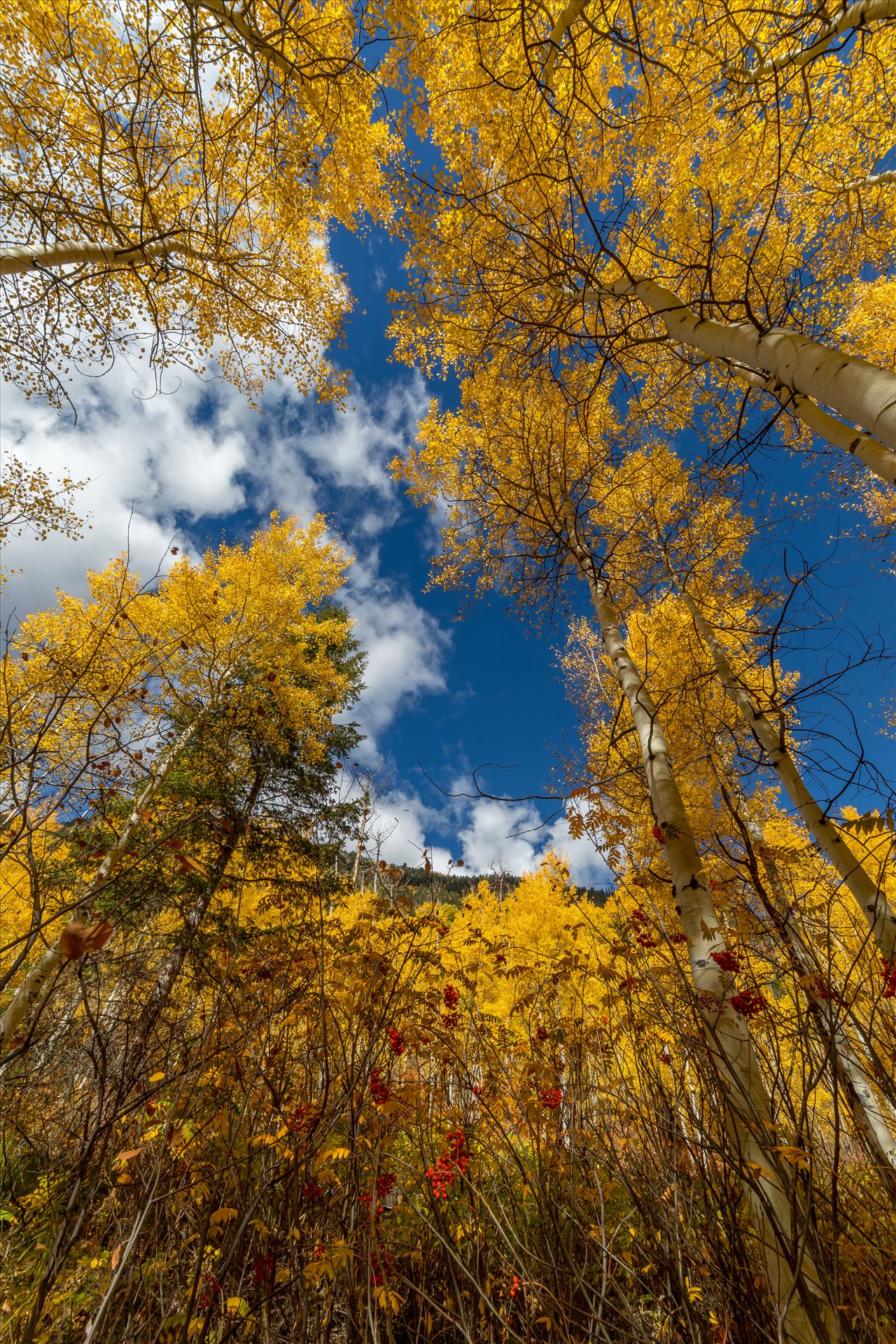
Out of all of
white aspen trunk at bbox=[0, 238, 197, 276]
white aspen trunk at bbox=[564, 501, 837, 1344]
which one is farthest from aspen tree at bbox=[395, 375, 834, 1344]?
white aspen trunk at bbox=[0, 238, 197, 276]

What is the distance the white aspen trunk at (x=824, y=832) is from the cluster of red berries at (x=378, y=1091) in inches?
82.4

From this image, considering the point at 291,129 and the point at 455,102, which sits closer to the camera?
the point at 291,129

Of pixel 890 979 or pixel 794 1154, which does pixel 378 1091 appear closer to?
pixel 794 1154

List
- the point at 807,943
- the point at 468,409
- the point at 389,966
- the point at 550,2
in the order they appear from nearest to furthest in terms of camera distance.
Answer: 1. the point at 807,943
2. the point at 389,966
3. the point at 550,2
4. the point at 468,409

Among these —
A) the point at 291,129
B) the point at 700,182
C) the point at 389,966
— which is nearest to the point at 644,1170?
the point at 389,966

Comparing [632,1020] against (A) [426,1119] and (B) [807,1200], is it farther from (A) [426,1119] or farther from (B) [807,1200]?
(A) [426,1119]

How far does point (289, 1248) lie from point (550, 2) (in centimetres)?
801

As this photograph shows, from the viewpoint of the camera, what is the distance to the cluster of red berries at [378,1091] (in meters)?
2.04

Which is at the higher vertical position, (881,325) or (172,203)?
(172,203)

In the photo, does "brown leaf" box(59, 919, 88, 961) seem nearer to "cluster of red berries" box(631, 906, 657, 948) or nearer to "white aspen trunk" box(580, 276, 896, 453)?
"cluster of red berries" box(631, 906, 657, 948)

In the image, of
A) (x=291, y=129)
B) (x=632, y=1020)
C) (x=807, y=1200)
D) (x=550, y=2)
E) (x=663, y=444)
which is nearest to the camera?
(x=807, y=1200)

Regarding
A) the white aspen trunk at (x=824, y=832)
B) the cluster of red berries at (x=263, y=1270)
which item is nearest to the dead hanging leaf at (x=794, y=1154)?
the white aspen trunk at (x=824, y=832)

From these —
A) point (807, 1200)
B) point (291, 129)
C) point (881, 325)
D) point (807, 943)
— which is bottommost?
point (807, 1200)

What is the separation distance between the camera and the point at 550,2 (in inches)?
163
